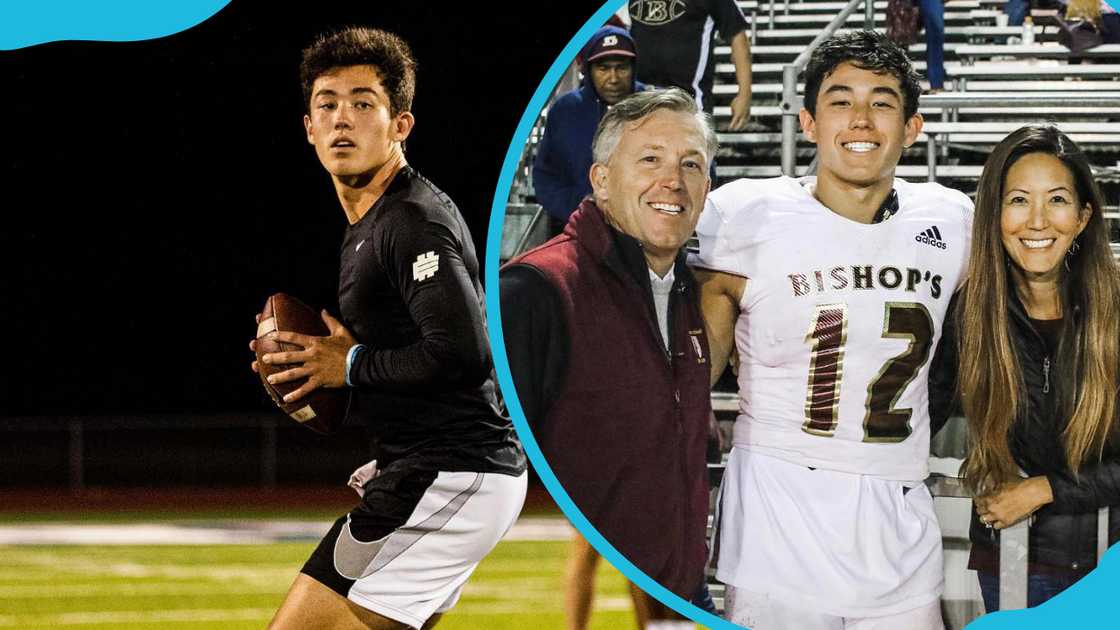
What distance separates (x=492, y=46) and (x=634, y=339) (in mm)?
5412

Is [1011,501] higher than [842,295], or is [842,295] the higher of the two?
[842,295]

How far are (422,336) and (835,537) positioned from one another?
3.03 ft

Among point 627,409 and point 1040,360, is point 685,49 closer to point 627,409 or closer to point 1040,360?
point 627,409

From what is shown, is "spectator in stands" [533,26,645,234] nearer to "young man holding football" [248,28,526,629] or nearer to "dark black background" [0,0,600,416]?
"young man holding football" [248,28,526,629]

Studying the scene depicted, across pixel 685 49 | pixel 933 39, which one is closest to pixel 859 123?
pixel 933 39

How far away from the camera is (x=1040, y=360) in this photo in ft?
9.29

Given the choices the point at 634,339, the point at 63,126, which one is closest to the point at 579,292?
the point at 634,339

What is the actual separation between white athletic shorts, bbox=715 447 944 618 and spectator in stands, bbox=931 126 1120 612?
15cm

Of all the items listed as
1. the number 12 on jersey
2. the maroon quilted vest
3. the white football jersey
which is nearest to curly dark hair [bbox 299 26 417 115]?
the maroon quilted vest

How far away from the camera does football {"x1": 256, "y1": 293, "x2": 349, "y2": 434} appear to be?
2.95 meters

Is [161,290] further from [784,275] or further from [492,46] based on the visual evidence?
[784,275]

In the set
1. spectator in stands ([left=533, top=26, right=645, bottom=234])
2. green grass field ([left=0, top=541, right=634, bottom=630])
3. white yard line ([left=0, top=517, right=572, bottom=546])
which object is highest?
spectator in stands ([left=533, top=26, right=645, bottom=234])

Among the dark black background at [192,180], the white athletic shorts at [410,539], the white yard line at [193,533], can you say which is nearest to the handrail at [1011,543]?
the white athletic shorts at [410,539]

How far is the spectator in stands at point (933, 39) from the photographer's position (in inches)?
108
